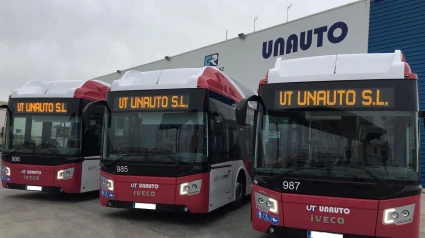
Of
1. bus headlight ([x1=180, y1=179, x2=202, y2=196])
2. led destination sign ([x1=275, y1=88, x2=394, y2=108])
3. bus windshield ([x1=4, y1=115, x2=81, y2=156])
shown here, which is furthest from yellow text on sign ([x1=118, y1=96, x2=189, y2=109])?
bus windshield ([x1=4, y1=115, x2=81, y2=156])

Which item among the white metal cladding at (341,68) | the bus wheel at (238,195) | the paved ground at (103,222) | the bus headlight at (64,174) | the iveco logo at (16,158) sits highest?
the white metal cladding at (341,68)

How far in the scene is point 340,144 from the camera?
5.23 meters

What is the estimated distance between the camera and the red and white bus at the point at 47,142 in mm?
9117

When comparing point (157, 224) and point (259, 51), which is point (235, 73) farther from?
point (157, 224)

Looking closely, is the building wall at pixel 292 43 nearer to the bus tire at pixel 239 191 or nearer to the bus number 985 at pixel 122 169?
the bus tire at pixel 239 191

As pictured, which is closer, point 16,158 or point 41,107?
point 16,158

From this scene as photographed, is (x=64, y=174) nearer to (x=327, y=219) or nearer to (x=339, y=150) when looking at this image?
(x=327, y=219)

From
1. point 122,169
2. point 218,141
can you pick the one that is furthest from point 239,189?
point 122,169

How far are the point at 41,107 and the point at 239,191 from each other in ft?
17.2

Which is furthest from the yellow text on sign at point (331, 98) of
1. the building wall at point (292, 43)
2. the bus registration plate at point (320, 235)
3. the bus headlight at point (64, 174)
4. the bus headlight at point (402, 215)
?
the building wall at point (292, 43)

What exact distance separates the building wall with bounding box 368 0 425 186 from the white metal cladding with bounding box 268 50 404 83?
8.88m

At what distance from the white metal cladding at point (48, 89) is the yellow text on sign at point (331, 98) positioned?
235 inches

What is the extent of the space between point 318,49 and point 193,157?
10445 mm

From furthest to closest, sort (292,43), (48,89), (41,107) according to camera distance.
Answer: (292,43)
(48,89)
(41,107)
